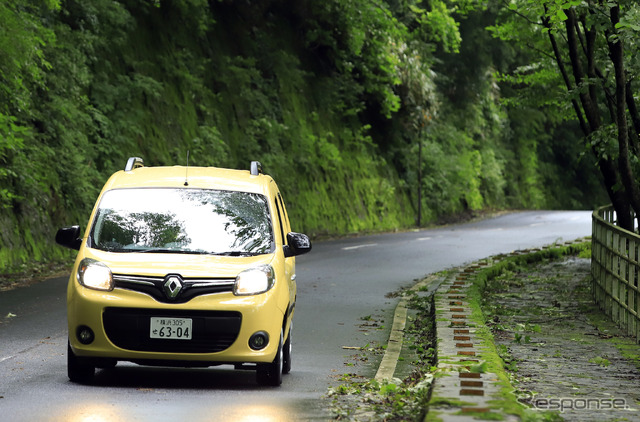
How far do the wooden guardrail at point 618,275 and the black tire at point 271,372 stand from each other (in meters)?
4.90

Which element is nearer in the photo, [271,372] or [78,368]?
[78,368]

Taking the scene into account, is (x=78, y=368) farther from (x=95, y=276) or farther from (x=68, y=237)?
(x=68, y=237)

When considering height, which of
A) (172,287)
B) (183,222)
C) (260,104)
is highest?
(260,104)

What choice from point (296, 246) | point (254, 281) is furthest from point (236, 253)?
point (296, 246)

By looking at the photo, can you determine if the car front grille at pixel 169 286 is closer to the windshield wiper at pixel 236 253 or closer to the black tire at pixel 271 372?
the windshield wiper at pixel 236 253

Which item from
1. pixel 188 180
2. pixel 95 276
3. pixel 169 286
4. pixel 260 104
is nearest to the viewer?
pixel 169 286

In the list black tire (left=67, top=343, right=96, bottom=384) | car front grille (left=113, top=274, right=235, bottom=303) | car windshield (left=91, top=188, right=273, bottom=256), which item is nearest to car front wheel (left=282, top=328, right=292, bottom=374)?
car windshield (left=91, top=188, right=273, bottom=256)

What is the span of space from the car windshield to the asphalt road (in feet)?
3.83

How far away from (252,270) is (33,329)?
4.37 meters

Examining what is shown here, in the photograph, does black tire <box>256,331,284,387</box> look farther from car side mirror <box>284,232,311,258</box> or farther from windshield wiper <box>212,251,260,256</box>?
car side mirror <box>284,232,311,258</box>

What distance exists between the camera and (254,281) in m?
8.27

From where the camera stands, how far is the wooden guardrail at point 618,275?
1163 centimetres

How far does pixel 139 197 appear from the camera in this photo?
9148 millimetres

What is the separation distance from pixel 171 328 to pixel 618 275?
6.88 meters
